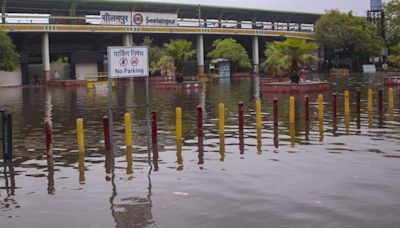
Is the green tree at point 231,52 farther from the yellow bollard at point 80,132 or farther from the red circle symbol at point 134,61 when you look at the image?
the yellow bollard at point 80,132

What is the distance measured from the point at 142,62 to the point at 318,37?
71834 millimetres

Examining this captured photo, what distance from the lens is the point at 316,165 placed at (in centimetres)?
1216

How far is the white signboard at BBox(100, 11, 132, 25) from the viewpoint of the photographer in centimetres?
6769

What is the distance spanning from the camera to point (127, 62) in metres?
14.9

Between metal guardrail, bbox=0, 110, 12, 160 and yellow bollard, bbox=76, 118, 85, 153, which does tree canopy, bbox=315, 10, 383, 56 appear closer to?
yellow bollard, bbox=76, 118, 85, 153

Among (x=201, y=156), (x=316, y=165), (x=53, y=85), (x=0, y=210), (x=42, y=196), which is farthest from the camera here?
(x=53, y=85)

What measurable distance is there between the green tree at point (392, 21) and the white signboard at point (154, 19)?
2967cm

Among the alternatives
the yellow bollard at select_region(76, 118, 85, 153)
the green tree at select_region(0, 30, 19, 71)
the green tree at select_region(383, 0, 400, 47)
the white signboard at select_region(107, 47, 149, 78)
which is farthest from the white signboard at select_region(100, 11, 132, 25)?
the yellow bollard at select_region(76, 118, 85, 153)

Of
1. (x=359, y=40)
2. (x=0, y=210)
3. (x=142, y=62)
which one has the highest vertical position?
(x=359, y=40)

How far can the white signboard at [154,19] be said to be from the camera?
2793 inches

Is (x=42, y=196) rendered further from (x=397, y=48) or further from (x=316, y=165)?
(x=397, y=48)

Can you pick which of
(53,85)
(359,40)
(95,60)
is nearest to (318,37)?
(359,40)

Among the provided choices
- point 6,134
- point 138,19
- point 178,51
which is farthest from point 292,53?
point 138,19

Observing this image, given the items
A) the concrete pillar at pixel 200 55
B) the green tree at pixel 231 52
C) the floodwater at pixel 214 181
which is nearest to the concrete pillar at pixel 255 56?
the green tree at pixel 231 52
